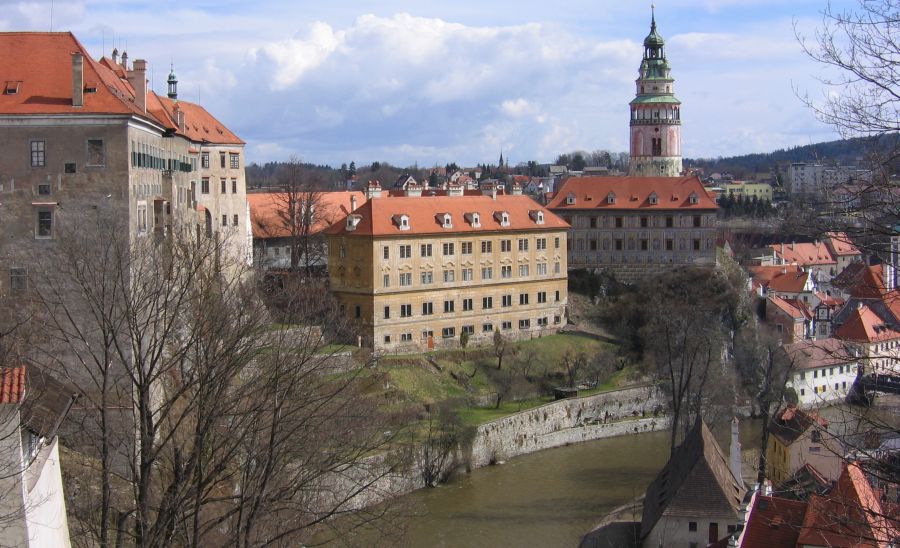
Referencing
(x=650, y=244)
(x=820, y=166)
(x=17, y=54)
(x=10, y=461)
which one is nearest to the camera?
(x=820, y=166)

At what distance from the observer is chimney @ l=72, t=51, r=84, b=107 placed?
26.0m

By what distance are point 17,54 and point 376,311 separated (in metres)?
18.4

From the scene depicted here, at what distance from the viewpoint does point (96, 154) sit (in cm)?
2620

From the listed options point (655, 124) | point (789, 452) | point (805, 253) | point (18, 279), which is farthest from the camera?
point (805, 253)

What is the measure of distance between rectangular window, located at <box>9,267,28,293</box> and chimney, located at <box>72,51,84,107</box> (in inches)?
153

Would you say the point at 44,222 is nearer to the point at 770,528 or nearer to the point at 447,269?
the point at 770,528

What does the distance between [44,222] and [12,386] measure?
549 inches

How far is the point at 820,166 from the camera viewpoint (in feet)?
39.4

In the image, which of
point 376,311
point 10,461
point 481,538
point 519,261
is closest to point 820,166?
point 10,461

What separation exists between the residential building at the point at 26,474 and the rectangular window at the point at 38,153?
12.3 meters

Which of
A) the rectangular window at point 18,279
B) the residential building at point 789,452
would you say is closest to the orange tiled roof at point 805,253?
the residential building at point 789,452

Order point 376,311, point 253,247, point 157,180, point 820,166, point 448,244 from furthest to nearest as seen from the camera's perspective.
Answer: point 253,247
point 448,244
point 376,311
point 157,180
point 820,166

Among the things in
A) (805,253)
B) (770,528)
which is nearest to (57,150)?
(770,528)

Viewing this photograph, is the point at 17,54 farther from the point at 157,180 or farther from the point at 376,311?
the point at 376,311
